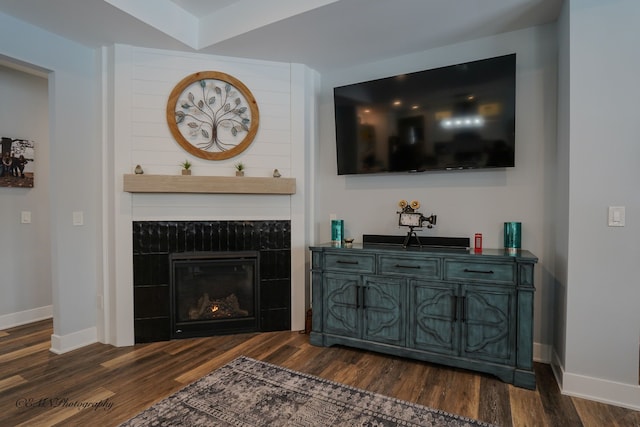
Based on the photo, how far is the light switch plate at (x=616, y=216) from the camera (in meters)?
2.01

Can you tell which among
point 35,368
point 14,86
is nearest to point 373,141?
point 35,368

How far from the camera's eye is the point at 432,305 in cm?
247

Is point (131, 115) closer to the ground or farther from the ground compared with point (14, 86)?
closer to the ground

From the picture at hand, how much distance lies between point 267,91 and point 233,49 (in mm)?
469

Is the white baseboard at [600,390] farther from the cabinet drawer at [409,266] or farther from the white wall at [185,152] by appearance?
the white wall at [185,152]

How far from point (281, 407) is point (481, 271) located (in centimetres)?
163

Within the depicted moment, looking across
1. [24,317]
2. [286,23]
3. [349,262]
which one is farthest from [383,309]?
[24,317]

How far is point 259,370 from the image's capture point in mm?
2422

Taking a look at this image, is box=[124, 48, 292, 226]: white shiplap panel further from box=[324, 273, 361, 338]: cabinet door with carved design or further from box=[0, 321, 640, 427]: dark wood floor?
box=[0, 321, 640, 427]: dark wood floor

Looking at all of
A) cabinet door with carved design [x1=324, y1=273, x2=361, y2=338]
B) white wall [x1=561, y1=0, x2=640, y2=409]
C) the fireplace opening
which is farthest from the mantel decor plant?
white wall [x1=561, y1=0, x2=640, y2=409]

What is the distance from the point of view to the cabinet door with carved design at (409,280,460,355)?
94.6 inches

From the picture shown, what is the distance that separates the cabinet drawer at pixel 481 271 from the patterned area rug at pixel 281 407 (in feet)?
2.97

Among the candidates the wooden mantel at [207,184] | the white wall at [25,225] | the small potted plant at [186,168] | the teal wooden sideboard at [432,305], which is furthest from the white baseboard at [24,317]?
the teal wooden sideboard at [432,305]

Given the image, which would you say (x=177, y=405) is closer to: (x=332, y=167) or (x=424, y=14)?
(x=332, y=167)
